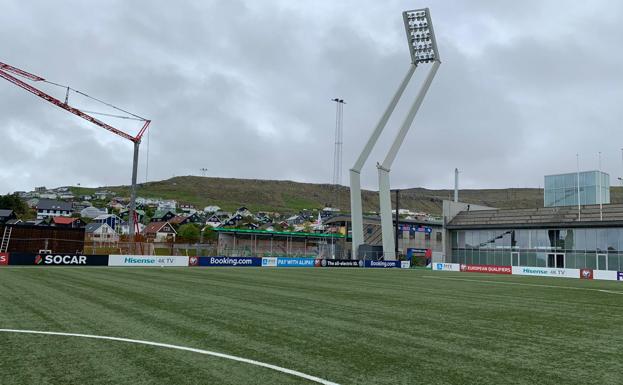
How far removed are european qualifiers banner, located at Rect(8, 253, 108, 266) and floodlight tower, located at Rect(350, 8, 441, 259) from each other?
34029mm

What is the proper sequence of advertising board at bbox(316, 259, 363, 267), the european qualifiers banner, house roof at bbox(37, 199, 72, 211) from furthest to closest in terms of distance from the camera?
1. house roof at bbox(37, 199, 72, 211)
2. advertising board at bbox(316, 259, 363, 267)
3. the european qualifiers banner

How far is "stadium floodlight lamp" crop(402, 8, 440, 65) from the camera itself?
66.4 meters

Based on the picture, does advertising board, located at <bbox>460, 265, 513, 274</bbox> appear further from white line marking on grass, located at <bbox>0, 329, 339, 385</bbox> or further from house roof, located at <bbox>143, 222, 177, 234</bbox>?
house roof, located at <bbox>143, 222, 177, 234</bbox>

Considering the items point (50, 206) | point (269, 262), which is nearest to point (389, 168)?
point (269, 262)

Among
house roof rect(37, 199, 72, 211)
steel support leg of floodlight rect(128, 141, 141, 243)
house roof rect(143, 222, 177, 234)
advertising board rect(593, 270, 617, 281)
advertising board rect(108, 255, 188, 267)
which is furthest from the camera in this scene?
house roof rect(37, 199, 72, 211)

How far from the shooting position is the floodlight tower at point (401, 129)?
66.8 meters

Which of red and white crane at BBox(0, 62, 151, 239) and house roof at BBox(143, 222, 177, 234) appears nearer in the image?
red and white crane at BBox(0, 62, 151, 239)

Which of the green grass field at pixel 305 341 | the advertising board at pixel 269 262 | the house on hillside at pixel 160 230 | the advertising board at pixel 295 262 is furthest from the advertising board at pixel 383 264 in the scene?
the house on hillside at pixel 160 230

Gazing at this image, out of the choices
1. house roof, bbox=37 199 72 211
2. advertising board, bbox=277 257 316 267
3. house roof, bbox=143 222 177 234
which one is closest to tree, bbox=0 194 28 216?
house roof, bbox=143 222 177 234

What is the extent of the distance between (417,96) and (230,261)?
109ft

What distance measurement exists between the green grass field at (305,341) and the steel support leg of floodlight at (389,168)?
158 feet

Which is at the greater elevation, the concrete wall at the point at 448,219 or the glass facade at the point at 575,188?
the glass facade at the point at 575,188

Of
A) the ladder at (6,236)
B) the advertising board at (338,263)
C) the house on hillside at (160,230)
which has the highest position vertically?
the house on hillside at (160,230)

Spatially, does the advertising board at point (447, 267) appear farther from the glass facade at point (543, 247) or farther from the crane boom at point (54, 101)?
the crane boom at point (54, 101)
